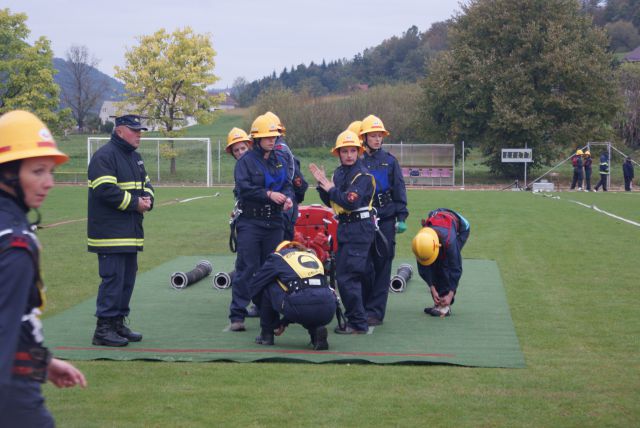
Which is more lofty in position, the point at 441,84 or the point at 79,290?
the point at 441,84

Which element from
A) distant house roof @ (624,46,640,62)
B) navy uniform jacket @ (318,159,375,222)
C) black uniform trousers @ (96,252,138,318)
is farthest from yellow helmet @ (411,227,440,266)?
distant house roof @ (624,46,640,62)

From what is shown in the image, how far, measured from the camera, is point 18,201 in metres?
3.51

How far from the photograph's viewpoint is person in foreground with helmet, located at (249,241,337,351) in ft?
27.2

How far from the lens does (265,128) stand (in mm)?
9219

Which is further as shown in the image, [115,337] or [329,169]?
[329,169]

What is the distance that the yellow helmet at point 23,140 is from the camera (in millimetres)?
3418

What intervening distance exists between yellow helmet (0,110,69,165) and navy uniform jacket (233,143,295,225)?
569 cm

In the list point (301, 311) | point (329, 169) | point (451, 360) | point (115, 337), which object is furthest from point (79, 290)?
point (329, 169)

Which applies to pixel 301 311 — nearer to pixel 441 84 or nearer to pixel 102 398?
pixel 102 398

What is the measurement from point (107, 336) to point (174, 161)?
3881 cm

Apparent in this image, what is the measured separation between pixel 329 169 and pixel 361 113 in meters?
13.7

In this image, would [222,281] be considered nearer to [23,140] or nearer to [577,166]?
[23,140]

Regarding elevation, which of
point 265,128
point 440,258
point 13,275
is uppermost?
point 265,128

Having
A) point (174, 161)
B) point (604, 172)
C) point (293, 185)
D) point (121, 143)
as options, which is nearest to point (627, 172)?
point (604, 172)
